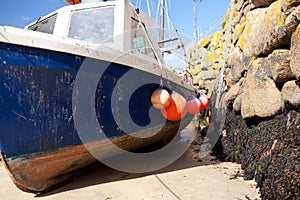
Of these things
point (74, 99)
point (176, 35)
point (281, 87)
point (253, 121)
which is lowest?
point (253, 121)

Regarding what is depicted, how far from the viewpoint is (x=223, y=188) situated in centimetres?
279

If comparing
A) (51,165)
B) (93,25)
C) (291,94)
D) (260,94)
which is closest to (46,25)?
(93,25)

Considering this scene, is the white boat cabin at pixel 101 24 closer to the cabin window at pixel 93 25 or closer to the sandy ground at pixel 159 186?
the cabin window at pixel 93 25

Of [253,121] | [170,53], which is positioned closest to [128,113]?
[253,121]

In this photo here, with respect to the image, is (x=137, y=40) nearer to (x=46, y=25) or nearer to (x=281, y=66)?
(x=46, y=25)

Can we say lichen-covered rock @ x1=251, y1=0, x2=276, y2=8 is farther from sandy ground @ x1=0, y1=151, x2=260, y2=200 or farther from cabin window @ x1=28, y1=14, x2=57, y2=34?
cabin window @ x1=28, y1=14, x2=57, y2=34

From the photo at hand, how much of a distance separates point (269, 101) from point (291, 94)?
1.54 ft

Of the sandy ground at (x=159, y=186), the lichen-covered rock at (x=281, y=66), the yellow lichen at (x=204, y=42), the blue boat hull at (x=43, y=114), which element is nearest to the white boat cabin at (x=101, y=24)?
the blue boat hull at (x=43, y=114)

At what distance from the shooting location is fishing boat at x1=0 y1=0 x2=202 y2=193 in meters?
2.40

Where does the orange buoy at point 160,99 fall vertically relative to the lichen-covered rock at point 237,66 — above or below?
below

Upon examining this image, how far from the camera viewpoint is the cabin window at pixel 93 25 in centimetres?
359

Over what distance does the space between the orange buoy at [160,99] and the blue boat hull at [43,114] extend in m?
0.69

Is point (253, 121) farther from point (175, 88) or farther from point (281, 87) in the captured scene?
point (175, 88)

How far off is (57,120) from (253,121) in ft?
8.77
